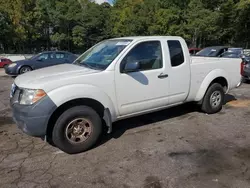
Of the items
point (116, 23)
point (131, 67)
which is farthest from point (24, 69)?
point (116, 23)

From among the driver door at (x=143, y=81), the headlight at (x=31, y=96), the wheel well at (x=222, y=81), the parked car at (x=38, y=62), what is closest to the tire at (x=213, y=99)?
the wheel well at (x=222, y=81)

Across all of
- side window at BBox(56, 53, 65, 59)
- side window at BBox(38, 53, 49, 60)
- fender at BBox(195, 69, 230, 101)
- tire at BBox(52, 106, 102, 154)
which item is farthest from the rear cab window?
side window at BBox(38, 53, 49, 60)

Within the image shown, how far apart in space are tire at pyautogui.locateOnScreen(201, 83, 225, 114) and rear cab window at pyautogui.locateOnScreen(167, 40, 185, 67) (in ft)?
3.87

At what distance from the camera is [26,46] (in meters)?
36.7

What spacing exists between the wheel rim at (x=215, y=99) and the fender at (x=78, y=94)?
2758mm

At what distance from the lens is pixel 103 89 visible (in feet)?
13.5

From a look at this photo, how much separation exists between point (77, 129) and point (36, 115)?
688 millimetres

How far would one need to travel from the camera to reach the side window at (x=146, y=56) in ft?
14.5

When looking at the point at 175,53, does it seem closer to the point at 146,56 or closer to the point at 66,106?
the point at 146,56

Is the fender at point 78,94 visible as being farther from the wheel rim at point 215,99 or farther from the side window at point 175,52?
the wheel rim at point 215,99

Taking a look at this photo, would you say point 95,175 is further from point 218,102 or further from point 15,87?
point 218,102

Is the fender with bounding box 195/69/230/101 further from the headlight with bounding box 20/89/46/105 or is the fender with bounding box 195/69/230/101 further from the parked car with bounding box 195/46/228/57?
the parked car with bounding box 195/46/228/57

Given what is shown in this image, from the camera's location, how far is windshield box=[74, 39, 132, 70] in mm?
4348

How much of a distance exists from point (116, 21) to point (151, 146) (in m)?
39.0
